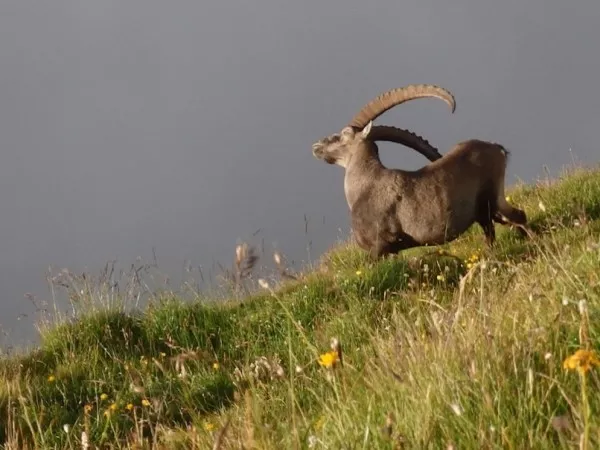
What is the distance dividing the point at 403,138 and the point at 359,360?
5452 millimetres

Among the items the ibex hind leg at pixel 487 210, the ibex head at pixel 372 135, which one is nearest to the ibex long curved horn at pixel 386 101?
the ibex head at pixel 372 135

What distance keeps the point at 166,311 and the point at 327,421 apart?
5913 millimetres

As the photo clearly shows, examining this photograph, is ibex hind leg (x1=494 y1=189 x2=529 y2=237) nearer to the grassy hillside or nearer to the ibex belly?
the grassy hillside

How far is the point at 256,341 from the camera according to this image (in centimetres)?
720

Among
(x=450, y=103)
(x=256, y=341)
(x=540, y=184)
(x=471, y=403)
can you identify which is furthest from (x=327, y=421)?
(x=540, y=184)

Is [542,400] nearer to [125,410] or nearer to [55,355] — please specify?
[125,410]

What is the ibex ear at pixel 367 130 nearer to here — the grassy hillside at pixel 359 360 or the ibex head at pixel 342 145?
the ibex head at pixel 342 145

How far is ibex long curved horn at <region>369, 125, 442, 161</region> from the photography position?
9.90 meters

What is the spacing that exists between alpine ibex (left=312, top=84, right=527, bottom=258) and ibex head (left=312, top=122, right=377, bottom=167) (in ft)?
0.68

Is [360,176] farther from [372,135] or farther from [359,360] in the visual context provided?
[359,360]

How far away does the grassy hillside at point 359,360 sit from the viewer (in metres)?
2.28

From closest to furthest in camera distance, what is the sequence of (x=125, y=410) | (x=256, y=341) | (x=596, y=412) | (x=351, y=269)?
(x=596, y=412) < (x=125, y=410) < (x=256, y=341) < (x=351, y=269)

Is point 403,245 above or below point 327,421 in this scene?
below

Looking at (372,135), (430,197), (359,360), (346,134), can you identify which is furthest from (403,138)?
(359,360)
